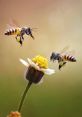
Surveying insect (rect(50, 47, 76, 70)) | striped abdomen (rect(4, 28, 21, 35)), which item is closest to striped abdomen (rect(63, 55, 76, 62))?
insect (rect(50, 47, 76, 70))

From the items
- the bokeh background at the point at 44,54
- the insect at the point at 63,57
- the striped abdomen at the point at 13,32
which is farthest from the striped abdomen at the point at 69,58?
the bokeh background at the point at 44,54

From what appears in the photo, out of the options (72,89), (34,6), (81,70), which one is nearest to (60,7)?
(34,6)

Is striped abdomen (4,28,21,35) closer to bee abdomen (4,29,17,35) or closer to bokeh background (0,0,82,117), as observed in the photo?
bee abdomen (4,29,17,35)

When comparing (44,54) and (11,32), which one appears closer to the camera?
(11,32)

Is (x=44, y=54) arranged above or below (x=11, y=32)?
below

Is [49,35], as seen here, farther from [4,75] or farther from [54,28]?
[4,75]

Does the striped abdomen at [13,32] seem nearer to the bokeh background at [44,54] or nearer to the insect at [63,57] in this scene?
the insect at [63,57]

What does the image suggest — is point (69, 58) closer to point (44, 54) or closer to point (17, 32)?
point (17, 32)

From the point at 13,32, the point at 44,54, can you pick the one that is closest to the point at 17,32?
the point at 13,32
